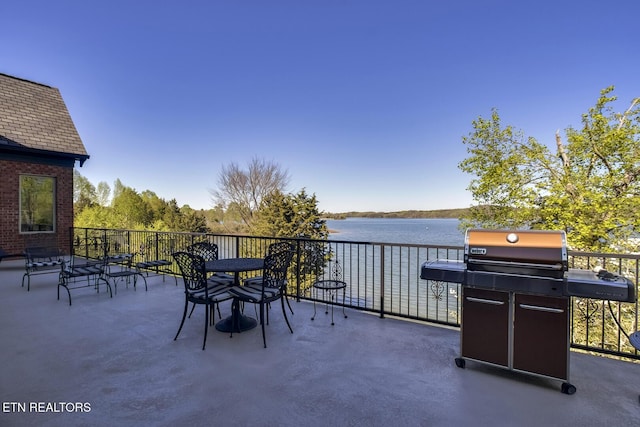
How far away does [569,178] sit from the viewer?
374 inches

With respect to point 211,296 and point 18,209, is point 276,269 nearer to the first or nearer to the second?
point 211,296

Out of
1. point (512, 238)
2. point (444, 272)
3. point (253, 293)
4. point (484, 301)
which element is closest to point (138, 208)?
point (253, 293)

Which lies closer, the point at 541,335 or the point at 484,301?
the point at 541,335

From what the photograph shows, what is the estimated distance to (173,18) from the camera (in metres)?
7.50

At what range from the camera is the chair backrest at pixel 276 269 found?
10.4ft

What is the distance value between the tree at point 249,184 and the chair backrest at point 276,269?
16.9 m

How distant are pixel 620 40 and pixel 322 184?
1540 cm

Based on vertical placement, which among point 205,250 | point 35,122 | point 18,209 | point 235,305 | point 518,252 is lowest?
point 235,305

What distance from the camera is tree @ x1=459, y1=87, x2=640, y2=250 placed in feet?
29.0

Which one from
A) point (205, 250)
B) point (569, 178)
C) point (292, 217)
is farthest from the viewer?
point (292, 217)

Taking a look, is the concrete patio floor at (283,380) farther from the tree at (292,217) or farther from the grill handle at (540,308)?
the tree at (292,217)

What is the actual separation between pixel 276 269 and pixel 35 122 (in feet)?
30.2

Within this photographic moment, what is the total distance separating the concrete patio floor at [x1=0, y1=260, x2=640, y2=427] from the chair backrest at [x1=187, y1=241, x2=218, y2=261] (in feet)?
3.28

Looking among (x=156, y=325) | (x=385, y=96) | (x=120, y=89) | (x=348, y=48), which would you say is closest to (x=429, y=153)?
(x=385, y=96)
